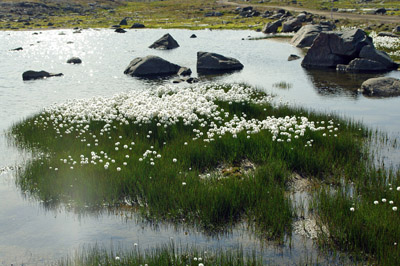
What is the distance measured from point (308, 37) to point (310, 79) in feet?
71.6

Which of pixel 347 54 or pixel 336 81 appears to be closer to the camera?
pixel 336 81

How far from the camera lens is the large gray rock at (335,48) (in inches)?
1420

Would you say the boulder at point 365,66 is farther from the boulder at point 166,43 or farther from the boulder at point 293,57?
the boulder at point 166,43

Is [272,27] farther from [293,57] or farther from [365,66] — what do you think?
[365,66]

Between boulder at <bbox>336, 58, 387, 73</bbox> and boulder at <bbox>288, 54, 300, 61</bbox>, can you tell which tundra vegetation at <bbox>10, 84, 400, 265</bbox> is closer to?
boulder at <bbox>336, 58, 387, 73</bbox>

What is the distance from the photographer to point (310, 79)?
3275cm

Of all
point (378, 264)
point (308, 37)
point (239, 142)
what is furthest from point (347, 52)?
point (378, 264)

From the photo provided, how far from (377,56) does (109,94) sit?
22.6 m

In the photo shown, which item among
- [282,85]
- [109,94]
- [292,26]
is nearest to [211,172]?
[109,94]

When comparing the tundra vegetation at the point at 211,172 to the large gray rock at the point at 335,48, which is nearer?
the tundra vegetation at the point at 211,172

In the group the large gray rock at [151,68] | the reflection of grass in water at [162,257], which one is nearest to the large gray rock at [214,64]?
the large gray rock at [151,68]

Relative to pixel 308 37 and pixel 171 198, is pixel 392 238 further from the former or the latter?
pixel 308 37

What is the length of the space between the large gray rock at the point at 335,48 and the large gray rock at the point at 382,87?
9861mm

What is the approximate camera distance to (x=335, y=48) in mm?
37344
